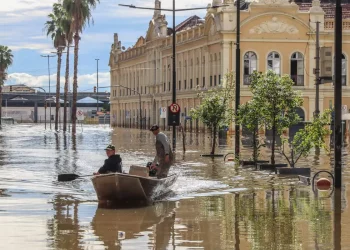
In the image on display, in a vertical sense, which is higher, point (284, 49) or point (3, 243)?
point (284, 49)

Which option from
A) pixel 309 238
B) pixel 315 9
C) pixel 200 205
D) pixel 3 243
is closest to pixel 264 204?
pixel 200 205

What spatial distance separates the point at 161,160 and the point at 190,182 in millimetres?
4692

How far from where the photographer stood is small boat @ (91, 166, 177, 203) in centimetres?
1906

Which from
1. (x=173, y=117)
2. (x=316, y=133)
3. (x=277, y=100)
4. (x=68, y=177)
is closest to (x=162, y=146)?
(x=68, y=177)

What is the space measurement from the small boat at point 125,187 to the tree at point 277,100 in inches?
441

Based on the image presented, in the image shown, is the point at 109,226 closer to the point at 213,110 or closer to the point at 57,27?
the point at 213,110

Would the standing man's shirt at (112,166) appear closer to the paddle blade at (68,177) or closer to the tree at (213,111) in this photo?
the paddle blade at (68,177)

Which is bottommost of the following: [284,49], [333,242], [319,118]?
[333,242]

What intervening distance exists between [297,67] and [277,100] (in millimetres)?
54801

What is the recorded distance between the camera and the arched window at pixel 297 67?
8456 centimetres

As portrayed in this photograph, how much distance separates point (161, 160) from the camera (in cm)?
2184

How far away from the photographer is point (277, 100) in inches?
1214

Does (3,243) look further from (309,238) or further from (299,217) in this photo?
(299,217)

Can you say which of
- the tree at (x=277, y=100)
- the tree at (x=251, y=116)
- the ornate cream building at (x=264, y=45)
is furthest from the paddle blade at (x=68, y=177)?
the ornate cream building at (x=264, y=45)
